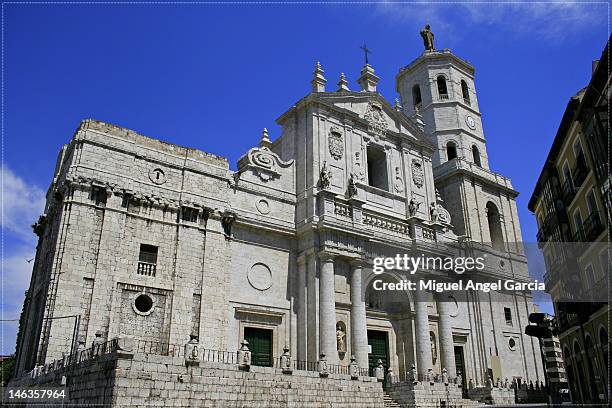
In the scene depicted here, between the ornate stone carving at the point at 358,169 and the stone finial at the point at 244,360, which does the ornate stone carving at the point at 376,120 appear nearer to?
the ornate stone carving at the point at 358,169

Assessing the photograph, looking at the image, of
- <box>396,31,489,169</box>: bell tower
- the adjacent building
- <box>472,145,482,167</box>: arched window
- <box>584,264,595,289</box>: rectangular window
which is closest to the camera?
the adjacent building

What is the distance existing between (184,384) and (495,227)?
26849mm

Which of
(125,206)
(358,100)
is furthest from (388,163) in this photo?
(125,206)

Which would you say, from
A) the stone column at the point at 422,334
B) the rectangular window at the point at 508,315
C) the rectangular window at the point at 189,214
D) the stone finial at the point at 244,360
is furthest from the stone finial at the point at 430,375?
the rectangular window at the point at 189,214

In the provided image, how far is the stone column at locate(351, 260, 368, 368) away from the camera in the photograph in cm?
2253

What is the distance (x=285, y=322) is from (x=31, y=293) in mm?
11411

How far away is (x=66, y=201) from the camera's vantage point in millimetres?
18875

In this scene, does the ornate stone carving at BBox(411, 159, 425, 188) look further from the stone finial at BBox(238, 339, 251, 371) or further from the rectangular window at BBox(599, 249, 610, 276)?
the stone finial at BBox(238, 339, 251, 371)

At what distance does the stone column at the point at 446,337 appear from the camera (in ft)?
84.6

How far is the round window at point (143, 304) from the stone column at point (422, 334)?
42.9 ft

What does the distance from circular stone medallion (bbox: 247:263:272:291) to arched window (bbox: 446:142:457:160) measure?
18.9m

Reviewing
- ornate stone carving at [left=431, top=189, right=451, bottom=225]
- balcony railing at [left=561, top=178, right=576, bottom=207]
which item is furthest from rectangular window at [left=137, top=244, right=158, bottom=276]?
balcony railing at [left=561, top=178, right=576, bottom=207]

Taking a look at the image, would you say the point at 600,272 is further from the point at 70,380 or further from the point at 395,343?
the point at 70,380

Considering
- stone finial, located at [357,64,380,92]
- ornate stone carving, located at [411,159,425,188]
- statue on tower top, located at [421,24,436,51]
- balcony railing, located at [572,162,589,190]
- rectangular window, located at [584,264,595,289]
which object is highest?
statue on tower top, located at [421,24,436,51]
